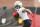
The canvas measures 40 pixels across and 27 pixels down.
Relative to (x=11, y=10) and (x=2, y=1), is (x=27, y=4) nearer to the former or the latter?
(x=11, y=10)

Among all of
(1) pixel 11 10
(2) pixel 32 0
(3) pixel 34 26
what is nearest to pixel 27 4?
(2) pixel 32 0

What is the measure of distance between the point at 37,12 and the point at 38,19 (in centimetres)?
17

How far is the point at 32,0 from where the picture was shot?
234 cm

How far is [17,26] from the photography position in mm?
2254

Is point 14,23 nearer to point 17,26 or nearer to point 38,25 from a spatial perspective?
point 17,26

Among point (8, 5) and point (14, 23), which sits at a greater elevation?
point (8, 5)

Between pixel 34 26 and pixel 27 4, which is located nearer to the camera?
pixel 34 26

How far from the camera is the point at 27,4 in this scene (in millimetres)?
2449

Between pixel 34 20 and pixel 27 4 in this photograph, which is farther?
pixel 27 4

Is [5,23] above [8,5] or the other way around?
the other way around

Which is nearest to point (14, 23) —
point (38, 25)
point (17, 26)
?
→ point (17, 26)

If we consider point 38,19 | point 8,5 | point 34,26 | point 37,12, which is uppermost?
point 8,5

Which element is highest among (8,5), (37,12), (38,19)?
(8,5)

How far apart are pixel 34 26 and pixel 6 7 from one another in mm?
798
